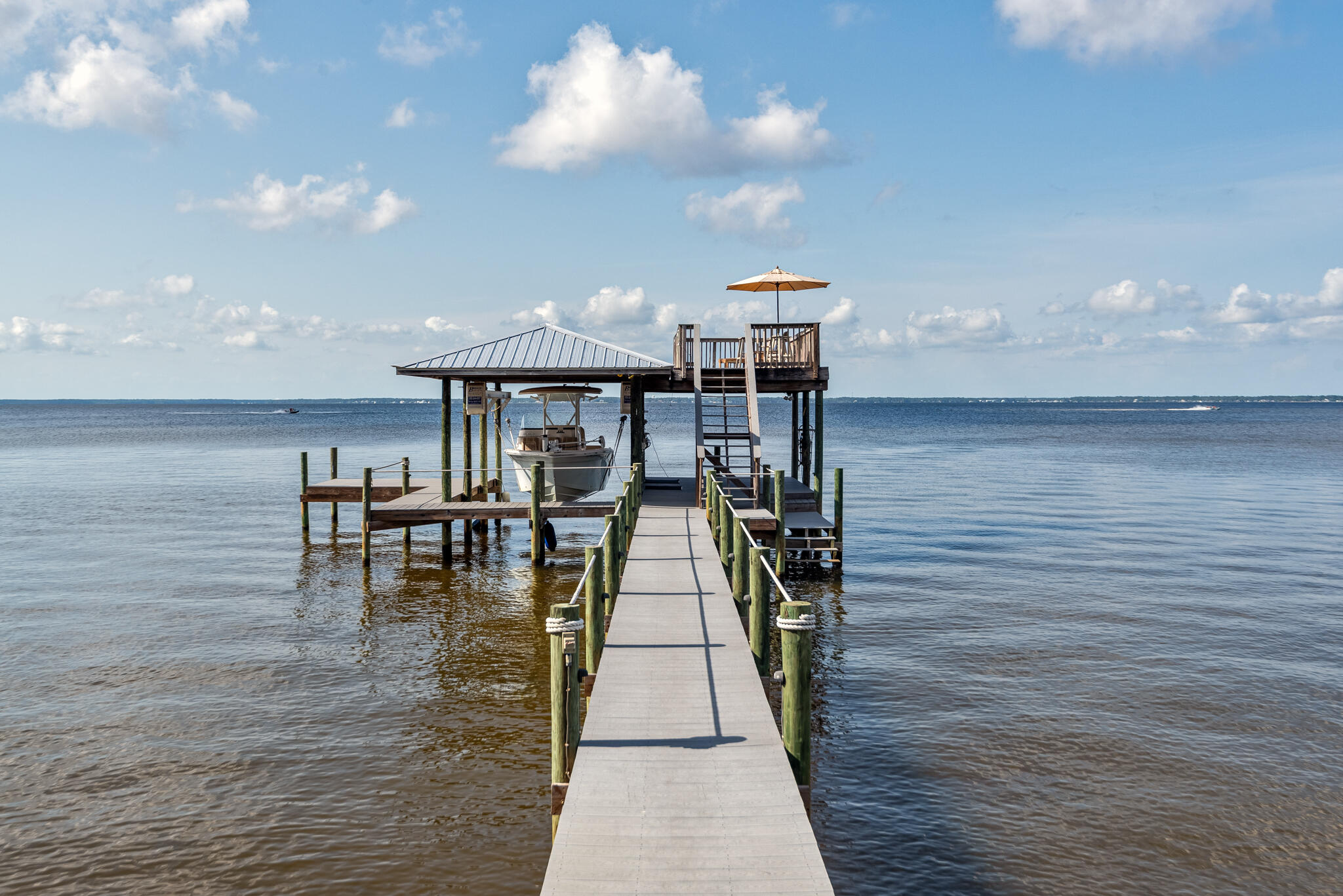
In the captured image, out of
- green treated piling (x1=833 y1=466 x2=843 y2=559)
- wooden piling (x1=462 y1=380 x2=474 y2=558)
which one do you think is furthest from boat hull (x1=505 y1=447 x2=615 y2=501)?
green treated piling (x1=833 y1=466 x2=843 y2=559)

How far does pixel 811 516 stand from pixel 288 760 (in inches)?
521

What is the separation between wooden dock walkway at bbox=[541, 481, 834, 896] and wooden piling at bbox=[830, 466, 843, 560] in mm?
9550

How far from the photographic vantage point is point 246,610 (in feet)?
53.5

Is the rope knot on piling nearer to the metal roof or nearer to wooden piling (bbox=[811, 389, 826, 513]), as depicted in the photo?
the metal roof

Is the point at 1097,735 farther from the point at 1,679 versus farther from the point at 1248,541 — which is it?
the point at 1248,541

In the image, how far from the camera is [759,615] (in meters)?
9.20

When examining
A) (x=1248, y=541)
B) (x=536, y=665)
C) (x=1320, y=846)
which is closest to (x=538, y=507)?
(x=536, y=665)

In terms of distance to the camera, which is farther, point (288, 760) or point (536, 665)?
point (536, 665)

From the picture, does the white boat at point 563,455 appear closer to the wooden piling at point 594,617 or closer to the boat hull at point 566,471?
the boat hull at point 566,471

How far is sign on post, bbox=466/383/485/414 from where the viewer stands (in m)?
19.6

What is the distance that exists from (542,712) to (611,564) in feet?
6.49

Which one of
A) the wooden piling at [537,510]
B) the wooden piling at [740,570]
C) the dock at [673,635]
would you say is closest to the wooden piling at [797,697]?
the dock at [673,635]

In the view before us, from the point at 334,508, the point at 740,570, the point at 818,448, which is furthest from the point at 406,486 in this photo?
the point at 740,570

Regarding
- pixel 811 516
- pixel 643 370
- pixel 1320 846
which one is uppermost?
pixel 643 370
